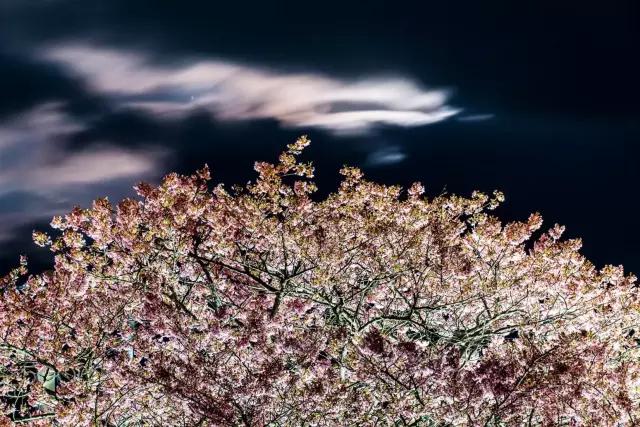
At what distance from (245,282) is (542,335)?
303 inches

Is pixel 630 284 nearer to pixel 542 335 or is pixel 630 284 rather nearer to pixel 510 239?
pixel 542 335

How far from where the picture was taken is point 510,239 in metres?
12.2

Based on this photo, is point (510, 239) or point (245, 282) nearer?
point (510, 239)

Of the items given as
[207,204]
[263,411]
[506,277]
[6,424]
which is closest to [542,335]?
[506,277]

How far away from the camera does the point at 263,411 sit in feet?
33.7

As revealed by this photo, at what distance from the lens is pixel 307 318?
43.4 feet

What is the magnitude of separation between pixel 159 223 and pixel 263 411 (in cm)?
453

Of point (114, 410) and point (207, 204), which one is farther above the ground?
point (207, 204)

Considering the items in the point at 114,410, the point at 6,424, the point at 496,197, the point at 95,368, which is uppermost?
the point at 496,197

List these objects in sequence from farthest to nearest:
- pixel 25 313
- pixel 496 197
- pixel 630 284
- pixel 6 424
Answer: pixel 630 284 → pixel 496 197 → pixel 25 313 → pixel 6 424

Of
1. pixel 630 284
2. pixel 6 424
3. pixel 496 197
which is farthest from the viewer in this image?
pixel 630 284

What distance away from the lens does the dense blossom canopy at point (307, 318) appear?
9.67 m

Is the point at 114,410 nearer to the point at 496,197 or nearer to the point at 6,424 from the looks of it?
the point at 6,424

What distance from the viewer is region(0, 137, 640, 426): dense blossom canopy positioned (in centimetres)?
967
